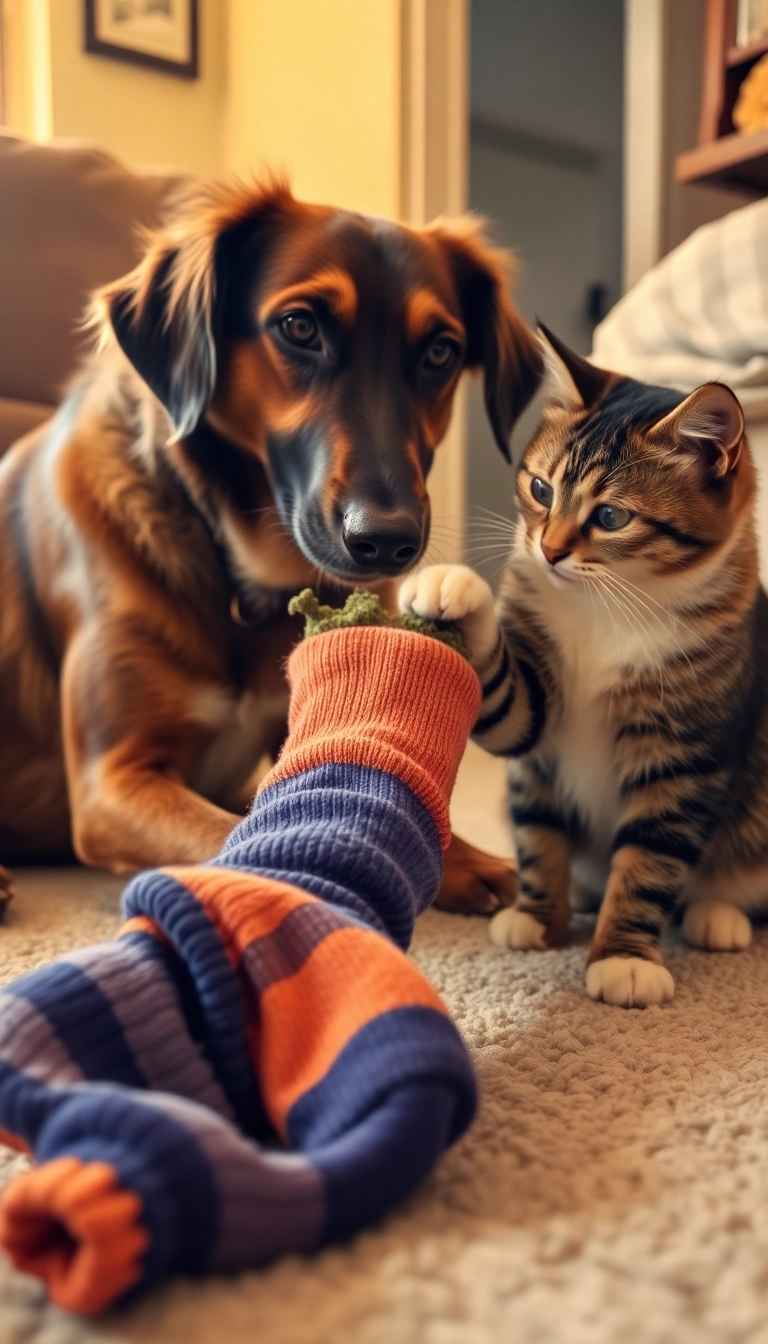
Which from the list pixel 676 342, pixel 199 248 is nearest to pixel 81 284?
pixel 199 248

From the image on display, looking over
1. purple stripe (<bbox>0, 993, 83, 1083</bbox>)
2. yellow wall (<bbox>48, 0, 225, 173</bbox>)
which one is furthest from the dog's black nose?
A: yellow wall (<bbox>48, 0, 225, 173</bbox>)

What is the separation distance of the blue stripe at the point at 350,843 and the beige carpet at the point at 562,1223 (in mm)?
126

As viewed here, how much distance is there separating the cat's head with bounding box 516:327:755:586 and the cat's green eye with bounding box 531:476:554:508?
0.04 feet

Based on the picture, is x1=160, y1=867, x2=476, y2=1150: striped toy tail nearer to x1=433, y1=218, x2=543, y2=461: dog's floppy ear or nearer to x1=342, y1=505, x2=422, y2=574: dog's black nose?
x1=342, y1=505, x2=422, y2=574: dog's black nose

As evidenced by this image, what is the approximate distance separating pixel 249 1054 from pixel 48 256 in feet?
5.27

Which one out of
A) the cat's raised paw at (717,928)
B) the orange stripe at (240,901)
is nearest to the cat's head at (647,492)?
the cat's raised paw at (717,928)

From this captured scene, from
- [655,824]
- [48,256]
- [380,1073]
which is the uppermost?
[48,256]

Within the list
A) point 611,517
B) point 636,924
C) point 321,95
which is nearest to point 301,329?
point 611,517

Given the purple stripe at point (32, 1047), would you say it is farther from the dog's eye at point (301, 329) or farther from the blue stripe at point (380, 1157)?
the dog's eye at point (301, 329)

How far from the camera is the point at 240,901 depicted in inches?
21.1

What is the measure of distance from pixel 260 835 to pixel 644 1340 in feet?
1.08

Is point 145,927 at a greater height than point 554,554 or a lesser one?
lesser

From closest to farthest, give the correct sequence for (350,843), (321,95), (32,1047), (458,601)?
1. (32,1047)
2. (350,843)
3. (458,601)
4. (321,95)

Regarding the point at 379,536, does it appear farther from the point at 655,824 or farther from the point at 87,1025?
the point at 87,1025
